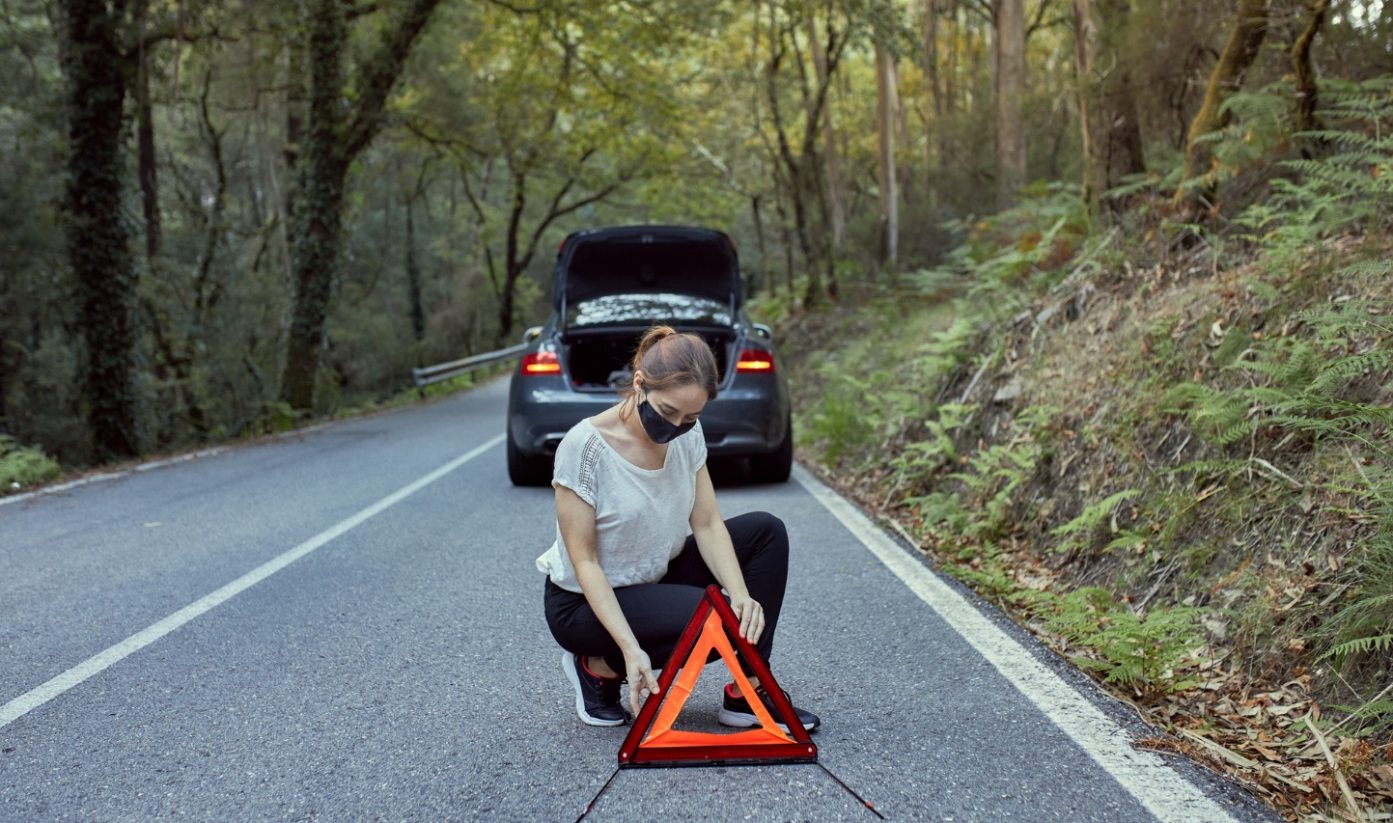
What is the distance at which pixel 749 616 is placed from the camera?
3488mm

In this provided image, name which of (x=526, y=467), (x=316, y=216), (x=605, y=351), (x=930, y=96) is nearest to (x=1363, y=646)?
(x=526, y=467)

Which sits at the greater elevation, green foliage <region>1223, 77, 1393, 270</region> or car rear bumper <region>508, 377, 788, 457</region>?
green foliage <region>1223, 77, 1393, 270</region>

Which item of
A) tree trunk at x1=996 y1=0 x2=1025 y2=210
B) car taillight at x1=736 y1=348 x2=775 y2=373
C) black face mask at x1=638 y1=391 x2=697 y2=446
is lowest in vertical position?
car taillight at x1=736 y1=348 x2=775 y2=373

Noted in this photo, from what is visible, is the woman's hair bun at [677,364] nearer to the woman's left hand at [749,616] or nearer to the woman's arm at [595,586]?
the woman's arm at [595,586]

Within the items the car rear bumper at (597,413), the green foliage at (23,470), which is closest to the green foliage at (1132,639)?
the car rear bumper at (597,413)

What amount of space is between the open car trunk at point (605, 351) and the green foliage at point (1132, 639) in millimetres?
3927

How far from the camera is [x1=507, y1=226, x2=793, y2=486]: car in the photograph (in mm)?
8758

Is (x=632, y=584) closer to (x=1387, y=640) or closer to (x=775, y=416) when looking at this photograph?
(x=1387, y=640)

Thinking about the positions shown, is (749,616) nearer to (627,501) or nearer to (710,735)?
(710,735)

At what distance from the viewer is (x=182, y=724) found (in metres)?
3.78

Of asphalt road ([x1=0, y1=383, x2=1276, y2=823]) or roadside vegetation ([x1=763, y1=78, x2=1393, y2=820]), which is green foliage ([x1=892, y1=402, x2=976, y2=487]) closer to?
roadside vegetation ([x1=763, y1=78, x2=1393, y2=820])

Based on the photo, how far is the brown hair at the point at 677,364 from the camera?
3293 millimetres

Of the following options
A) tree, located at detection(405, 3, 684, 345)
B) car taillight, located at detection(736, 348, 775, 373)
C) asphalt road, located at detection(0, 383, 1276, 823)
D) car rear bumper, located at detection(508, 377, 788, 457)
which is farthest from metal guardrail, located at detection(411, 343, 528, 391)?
asphalt road, located at detection(0, 383, 1276, 823)

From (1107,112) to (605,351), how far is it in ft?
17.3
